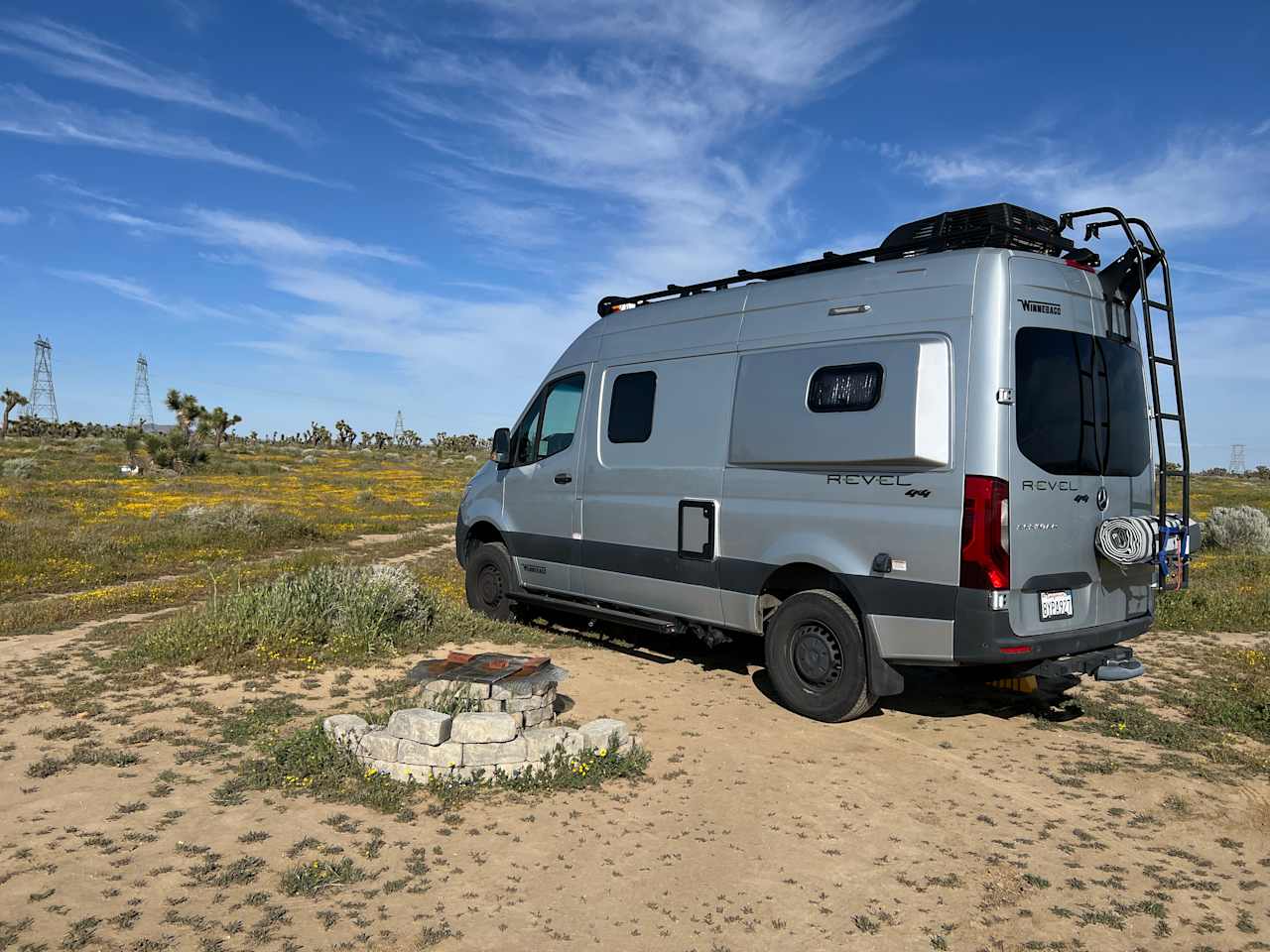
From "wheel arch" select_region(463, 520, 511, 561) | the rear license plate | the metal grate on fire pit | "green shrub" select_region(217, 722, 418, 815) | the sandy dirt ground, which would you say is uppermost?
"wheel arch" select_region(463, 520, 511, 561)

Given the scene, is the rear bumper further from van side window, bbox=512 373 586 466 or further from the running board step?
van side window, bbox=512 373 586 466

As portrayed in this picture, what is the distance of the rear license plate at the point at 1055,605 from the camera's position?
5.69m

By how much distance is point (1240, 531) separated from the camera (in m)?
18.3

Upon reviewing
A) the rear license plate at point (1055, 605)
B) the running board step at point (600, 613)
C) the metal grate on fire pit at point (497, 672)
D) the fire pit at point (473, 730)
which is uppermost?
the rear license plate at point (1055, 605)

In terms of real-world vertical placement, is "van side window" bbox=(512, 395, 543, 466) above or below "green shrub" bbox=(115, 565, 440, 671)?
above

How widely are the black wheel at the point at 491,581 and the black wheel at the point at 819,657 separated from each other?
3.77 meters

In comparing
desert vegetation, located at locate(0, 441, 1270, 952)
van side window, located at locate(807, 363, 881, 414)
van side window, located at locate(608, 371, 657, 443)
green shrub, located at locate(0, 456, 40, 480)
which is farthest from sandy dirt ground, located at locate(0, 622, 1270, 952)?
green shrub, located at locate(0, 456, 40, 480)

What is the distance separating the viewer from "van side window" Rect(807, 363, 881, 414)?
6.10 meters

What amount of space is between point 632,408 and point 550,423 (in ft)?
4.43

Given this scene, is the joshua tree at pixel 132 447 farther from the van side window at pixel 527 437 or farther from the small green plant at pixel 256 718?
the small green plant at pixel 256 718

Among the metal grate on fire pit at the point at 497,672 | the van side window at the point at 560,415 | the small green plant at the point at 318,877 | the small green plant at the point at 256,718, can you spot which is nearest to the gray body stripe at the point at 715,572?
the van side window at the point at 560,415

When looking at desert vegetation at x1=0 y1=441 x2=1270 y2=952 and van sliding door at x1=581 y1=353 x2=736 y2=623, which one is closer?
desert vegetation at x1=0 y1=441 x2=1270 y2=952

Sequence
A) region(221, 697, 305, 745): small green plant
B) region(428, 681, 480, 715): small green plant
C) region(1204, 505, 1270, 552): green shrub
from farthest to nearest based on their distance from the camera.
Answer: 1. region(1204, 505, 1270, 552): green shrub
2. region(221, 697, 305, 745): small green plant
3. region(428, 681, 480, 715): small green plant

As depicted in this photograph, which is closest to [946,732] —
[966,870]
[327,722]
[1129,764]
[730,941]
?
[1129,764]
